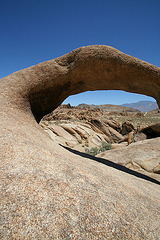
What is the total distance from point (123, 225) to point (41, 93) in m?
4.32

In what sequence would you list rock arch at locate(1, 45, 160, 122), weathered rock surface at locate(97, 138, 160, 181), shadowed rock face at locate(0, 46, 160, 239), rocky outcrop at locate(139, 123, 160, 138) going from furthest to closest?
rocky outcrop at locate(139, 123, 160, 138), weathered rock surface at locate(97, 138, 160, 181), rock arch at locate(1, 45, 160, 122), shadowed rock face at locate(0, 46, 160, 239)

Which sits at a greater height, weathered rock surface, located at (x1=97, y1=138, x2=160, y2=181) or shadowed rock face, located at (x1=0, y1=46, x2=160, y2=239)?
weathered rock surface, located at (x1=97, y1=138, x2=160, y2=181)

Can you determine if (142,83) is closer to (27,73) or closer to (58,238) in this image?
(27,73)

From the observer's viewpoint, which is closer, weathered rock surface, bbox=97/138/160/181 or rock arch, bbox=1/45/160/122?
rock arch, bbox=1/45/160/122

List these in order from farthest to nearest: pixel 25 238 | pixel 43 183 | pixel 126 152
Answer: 1. pixel 126 152
2. pixel 43 183
3. pixel 25 238

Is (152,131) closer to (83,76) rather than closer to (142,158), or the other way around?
(142,158)

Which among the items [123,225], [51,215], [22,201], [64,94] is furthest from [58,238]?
[64,94]

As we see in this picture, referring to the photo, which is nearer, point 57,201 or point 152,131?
point 57,201

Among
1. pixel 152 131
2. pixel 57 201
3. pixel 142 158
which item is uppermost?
pixel 152 131

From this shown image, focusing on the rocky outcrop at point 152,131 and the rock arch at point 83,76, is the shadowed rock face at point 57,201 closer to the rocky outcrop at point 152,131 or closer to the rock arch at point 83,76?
the rock arch at point 83,76

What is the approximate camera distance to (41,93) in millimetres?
4871

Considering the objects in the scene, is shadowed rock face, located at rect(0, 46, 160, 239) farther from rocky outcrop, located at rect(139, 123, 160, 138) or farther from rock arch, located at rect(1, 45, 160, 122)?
rocky outcrop, located at rect(139, 123, 160, 138)

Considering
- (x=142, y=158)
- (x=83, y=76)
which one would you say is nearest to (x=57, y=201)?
(x=83, y=76)

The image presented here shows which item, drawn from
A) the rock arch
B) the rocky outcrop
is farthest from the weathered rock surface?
the rocky outcrop
